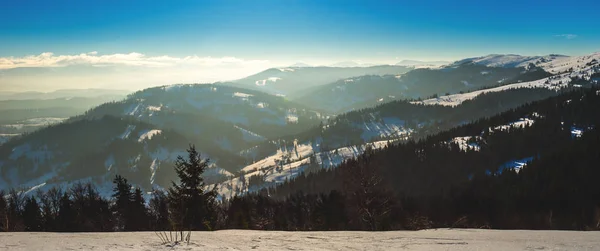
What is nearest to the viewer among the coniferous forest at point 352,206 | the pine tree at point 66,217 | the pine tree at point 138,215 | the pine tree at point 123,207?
the coniferous forest at point 352,206

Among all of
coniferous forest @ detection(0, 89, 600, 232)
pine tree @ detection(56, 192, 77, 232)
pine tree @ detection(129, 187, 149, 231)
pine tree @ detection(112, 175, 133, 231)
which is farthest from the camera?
pine tree @ detection(112, 175, 133, 231)

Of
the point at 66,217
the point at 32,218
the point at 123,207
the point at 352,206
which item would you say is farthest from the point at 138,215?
the point at 352,206

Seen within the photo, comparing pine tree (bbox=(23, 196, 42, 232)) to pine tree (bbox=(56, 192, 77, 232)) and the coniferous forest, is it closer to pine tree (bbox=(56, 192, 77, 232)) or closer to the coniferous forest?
the coniferous forest

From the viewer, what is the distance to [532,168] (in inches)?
5433

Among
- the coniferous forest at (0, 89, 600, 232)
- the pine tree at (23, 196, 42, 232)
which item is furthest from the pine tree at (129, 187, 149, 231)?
the pine tree at (23, 196, 42, 232)

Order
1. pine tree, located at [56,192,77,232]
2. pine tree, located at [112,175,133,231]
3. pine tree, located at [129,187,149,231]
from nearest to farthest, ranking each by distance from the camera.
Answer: pine tree, located at [56,192,77,232]
pine tree, located at [129,187,149,231]
pine tree, located at [112,175,133,231]

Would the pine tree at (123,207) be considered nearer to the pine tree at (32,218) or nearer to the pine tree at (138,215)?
the pine tree at (138,215)

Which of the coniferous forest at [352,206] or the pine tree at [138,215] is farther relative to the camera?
the pine tree at [138,215]

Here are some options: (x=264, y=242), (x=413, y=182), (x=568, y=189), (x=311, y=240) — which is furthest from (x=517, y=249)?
(x=413, y=182)

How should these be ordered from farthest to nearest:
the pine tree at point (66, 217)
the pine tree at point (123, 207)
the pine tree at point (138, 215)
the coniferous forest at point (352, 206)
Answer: the pine tree at point (123, 207), the pine tree at point (138, 215), the pine tree at point (66, 217), the coniferous forest at point (352, 206)

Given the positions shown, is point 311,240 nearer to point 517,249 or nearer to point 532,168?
point 517,249

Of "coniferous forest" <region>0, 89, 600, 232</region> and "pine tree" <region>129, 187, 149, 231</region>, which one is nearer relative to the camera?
"coniferous forest" <region>0, 89, 600, 232</region>

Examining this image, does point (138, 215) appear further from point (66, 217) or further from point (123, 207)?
point (66, 217)

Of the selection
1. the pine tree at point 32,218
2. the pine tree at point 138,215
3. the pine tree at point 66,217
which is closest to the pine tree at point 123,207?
the pine tree at point 138,215
